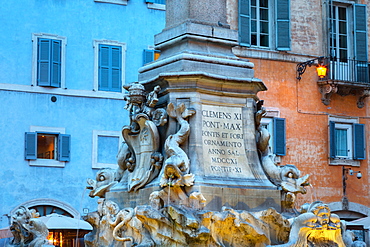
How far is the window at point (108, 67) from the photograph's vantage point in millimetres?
25891

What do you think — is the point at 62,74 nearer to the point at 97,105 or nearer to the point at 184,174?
the point at 97,105

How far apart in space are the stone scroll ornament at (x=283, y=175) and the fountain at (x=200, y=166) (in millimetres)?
13

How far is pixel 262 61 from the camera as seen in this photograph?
26.3m

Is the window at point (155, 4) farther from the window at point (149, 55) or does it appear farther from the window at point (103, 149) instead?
the window at point (103, 149)

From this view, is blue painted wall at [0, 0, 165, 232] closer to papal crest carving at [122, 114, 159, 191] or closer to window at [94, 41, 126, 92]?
window at [94, 41, 126, 92]

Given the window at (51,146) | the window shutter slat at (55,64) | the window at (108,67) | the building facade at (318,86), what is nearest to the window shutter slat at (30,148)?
the window at (51,146)

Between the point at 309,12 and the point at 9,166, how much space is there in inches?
370

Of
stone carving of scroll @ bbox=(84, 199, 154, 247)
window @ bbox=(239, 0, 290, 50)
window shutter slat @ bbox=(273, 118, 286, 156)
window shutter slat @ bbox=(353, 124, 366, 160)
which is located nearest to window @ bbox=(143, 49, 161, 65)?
window @ bbox=(239, 0, 290, 50)

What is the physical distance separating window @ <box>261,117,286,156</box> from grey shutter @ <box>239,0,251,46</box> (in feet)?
7.13

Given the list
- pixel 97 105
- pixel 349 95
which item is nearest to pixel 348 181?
pixel 349 95

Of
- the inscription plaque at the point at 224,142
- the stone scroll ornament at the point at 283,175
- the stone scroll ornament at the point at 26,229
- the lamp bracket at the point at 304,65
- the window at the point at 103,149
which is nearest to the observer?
the inscription plaque at the point at 224,142

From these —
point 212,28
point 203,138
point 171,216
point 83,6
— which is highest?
point 83,6

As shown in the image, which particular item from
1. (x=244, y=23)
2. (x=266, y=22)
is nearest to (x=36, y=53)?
(x=244, y=23)

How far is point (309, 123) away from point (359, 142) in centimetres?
156
